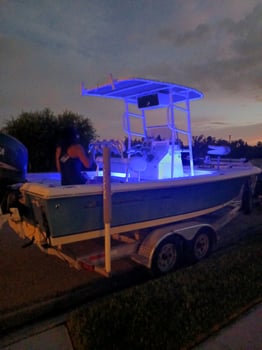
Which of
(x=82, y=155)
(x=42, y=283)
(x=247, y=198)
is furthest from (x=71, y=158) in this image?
(x=247, y=198)

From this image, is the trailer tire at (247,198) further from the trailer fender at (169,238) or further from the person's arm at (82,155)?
the person's arm at (82,155)

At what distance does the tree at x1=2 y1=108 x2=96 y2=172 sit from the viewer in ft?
34.0

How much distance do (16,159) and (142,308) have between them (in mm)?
2537

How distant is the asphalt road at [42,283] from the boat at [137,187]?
58 centimetres

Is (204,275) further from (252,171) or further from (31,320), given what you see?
(252,171)

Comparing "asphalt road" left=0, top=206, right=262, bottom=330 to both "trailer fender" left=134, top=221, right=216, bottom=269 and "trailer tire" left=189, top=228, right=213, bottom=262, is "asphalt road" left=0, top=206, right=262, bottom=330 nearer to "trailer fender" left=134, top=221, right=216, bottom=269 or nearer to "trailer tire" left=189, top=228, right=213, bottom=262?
"trailer fender" left=134, top=221, right=216, bottom=269

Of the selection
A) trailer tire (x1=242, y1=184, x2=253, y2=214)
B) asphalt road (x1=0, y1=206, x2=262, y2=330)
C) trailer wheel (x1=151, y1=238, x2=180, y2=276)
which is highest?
trailer tire (x1=242, y1=184, x2=253, y2=214)

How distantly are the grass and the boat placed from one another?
0.77 meters

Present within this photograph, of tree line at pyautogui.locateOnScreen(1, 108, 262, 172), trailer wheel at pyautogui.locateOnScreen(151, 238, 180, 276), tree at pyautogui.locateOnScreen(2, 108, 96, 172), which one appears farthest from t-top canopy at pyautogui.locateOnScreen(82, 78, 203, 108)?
tree at pyautogui.locateOnScreen(2, 108, 96, 172)

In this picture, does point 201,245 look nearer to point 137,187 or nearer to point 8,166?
point 137,187

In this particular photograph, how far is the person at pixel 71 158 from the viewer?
3.87m

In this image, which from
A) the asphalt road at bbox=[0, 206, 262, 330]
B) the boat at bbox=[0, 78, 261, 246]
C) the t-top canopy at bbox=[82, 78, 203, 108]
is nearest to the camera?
the asphalt road at bbox=[0, 206, 262, 330]

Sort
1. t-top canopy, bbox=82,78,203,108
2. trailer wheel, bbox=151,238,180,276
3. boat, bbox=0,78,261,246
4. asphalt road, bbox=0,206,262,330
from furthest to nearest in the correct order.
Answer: t-top canopy, bbox=82,78,203,108 → trailer wheel, bbox=151,238,180,276 → boat, bbox=0,78,261,246 → asphalt road, bbox=0,206,262,330

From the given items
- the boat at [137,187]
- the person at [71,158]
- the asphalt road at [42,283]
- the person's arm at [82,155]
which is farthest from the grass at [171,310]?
the person's arm at [82,155]
